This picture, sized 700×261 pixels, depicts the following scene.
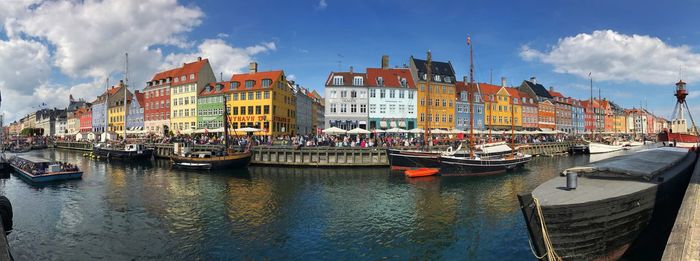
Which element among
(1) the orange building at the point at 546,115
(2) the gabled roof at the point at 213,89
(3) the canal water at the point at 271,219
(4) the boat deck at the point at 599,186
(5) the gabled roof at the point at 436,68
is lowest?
(3) the canal water at the point at 271,219

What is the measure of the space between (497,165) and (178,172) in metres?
34.3

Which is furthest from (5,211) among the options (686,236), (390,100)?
(390,100)

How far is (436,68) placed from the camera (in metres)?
73.2

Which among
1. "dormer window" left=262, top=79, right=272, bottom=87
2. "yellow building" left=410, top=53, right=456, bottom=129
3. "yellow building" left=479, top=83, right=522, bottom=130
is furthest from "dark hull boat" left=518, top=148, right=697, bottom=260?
"yellow building" left=479, top=83, right=522, bottom=130

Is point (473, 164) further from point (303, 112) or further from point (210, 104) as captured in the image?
point (303, 112)

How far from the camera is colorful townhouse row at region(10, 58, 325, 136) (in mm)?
67000

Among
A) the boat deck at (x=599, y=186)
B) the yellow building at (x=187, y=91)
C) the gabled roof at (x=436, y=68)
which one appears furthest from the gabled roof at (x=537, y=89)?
the boat deck at (x=599, y=186)

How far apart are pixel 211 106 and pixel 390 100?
34653 mm

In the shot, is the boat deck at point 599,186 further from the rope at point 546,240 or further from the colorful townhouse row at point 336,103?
the colorful townhouse row at point 336,103

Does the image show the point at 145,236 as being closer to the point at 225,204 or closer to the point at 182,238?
the point at 182,238

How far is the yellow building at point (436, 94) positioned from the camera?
6984 cm

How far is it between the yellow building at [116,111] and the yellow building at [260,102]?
41.8 metres

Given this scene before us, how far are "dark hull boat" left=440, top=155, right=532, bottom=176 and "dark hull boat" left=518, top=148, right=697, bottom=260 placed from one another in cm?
2325

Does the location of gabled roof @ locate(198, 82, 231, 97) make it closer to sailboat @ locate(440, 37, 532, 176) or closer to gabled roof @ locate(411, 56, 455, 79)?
gabled roof @ locate(411, 56, 455, 79)
